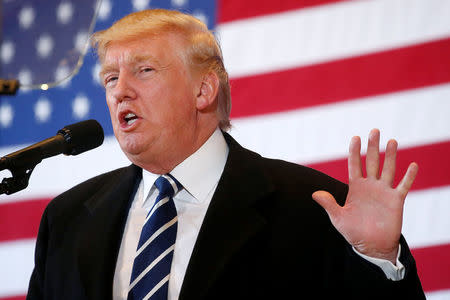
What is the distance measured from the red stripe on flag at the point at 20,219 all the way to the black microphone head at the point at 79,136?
48.5 inches

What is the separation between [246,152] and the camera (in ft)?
5.29

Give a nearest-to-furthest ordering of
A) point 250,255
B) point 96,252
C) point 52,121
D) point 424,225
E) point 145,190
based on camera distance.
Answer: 1. point 250,255
2. point 96,252
3. point 145,190
4. point 424,225
5. point 52,121

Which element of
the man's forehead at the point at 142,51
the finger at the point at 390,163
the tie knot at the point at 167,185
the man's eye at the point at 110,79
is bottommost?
the finger at the point at 390,163

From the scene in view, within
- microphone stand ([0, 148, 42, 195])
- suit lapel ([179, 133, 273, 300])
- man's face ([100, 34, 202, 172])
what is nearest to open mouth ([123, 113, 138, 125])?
man's face ([100, 34, 202, 172])

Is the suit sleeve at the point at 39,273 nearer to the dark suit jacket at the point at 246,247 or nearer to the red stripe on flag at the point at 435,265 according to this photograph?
the dark suit jacket at the point at 246,247

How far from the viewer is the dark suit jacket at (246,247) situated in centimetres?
133

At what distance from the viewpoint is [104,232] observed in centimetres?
152

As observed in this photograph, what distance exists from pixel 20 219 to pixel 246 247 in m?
1.40

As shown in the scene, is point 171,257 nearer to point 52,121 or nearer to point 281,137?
point 281,137

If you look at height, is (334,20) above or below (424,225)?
above

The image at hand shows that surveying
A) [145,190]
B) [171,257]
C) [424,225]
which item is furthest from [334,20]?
[171,257]

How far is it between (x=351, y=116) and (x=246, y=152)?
2.07 feet

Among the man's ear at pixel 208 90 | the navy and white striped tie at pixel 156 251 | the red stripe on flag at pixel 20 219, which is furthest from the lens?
the red stripe on flag at pixel 20 219

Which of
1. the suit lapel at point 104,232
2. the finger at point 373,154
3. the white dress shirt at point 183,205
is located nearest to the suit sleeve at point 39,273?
the suit lapel at point 104,232
